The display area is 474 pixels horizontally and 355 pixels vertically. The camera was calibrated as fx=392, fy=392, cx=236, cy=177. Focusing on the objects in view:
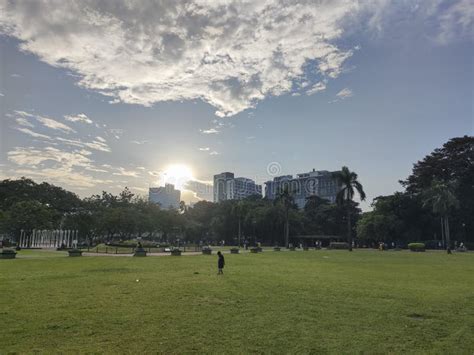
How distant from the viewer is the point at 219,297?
1363 cm

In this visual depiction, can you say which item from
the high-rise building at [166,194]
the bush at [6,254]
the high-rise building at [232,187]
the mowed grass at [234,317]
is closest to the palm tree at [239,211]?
the high-rise building at [232,187]

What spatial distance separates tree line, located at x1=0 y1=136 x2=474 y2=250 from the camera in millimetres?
64062

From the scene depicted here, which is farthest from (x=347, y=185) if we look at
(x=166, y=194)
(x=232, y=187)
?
(x=166, y=194)

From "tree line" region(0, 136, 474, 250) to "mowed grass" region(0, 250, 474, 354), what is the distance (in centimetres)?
4790

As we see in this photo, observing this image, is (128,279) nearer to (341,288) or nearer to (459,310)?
(341,288)

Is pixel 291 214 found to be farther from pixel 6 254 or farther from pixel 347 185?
pixel 6 254

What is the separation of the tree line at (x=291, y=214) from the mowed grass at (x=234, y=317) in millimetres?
47904

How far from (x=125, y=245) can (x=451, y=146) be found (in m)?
61.8

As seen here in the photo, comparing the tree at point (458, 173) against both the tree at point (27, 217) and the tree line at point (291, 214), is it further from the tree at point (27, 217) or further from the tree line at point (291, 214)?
the tree at point (27, 217)

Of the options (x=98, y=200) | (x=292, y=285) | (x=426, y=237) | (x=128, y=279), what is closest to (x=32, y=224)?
(x=98, y=200)

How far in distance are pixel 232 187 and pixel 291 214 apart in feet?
149

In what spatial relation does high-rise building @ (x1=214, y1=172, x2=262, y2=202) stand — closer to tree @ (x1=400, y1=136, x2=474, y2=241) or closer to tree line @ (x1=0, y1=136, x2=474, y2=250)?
tree line @ (x1=0, y1=136, x2=474, y2=250)

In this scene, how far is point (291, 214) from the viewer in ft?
313

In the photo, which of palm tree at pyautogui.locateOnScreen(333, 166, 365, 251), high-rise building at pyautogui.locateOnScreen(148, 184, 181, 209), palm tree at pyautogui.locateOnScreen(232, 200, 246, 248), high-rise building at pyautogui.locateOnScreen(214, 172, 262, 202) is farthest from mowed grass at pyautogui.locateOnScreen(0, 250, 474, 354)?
high-rise building at pyautogui.locateOnScreen(148, 184, 181, 209)
